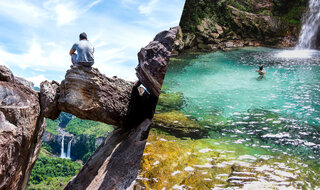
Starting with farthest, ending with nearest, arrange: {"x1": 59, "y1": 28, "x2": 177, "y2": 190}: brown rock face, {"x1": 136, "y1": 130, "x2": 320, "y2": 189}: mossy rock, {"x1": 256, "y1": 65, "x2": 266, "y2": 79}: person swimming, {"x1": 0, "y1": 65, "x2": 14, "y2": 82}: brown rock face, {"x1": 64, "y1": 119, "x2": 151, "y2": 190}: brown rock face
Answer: {"x1": 0, "y1": 65, "x2": 14, "y2": 82}: brown rock face
{"x1": 59, "y1": 28, "x2": 177, "y2": 190}: brown rock face
{"x1": 64, "y1": 119, "x2": 151, "y2": 190}: brown rock face
{"x1": 256, "y1": 65, "x2": 266, "y2": 79}: person swimming
{"x1": 136, "y1": 130, "x2": 320, "y2": 189}: mossy rock

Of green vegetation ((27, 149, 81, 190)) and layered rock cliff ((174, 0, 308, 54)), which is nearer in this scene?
layered rock cliff ((174, 0, 308, 54))

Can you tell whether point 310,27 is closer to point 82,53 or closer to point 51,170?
point 82,53

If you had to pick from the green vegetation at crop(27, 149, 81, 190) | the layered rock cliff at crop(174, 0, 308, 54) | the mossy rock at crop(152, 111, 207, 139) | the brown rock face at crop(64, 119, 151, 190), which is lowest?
the green vegetation at crop(27, 149, 81, 190)

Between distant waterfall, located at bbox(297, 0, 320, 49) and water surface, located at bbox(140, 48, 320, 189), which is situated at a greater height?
distant waterfall, located at bbox(297, 0, 320, 49)

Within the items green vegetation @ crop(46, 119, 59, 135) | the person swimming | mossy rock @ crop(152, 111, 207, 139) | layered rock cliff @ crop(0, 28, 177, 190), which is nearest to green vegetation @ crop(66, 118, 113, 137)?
green vegetation @ crop(46, 119, 59, 135)

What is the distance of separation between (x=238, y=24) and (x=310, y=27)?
100cm

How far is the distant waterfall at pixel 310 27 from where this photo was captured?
2818 mm

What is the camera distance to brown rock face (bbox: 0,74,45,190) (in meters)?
5.10

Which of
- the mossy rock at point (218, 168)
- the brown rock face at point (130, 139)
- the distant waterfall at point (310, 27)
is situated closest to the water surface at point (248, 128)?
the mossy rock at point (218, 168)

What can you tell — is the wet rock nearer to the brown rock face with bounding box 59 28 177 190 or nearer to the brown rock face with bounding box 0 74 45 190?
the brown rock face with bounding box 59 28 177 190

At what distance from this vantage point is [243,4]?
3637 mm

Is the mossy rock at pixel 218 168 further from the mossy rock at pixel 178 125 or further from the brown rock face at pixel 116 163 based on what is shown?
the brown rock face at pixel 116 163

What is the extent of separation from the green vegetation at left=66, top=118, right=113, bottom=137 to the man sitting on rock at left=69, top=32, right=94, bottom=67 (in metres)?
44.3

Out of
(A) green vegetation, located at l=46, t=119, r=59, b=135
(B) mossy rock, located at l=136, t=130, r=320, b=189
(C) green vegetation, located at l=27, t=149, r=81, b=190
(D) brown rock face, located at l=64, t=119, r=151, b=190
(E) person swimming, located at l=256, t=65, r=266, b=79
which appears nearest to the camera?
(B) mossy rock, located at l=136, t=130, r=320, b=189
